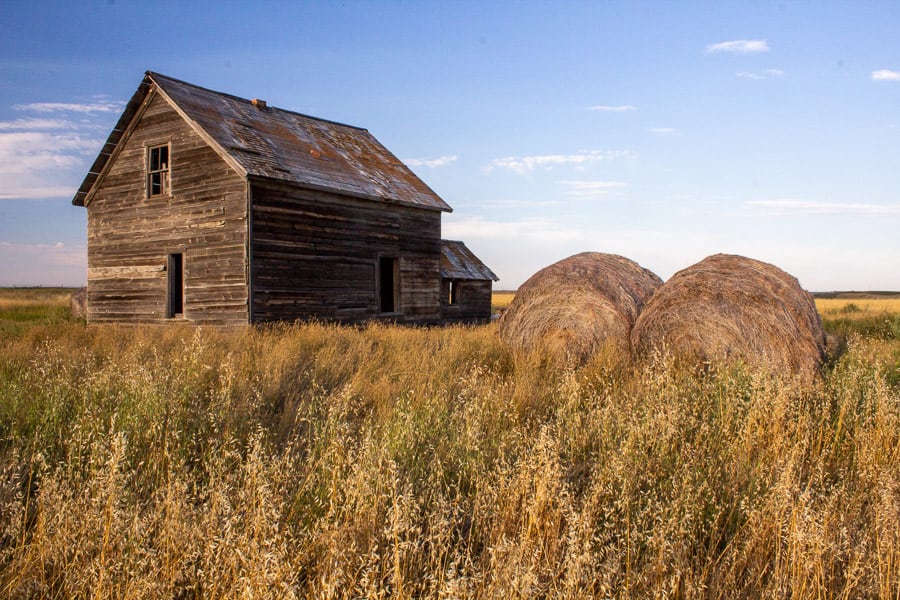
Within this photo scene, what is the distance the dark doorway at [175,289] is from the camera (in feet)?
51.8

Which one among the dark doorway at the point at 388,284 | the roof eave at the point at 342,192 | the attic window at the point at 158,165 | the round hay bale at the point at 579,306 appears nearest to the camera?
the round hay bale at the point at 579,306

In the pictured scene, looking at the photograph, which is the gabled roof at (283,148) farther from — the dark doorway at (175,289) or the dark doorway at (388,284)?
the dark doorway at (175,289)

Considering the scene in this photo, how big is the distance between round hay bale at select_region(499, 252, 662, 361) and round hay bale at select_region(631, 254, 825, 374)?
576mm

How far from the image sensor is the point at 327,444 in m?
4.91

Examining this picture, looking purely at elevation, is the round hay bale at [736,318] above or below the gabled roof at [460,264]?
below

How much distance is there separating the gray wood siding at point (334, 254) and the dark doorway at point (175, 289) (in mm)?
2619

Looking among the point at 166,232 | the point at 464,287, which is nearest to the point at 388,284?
the point at 464,287

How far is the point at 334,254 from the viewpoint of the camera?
16297 mm

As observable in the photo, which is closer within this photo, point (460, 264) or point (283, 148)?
point (283, 148)

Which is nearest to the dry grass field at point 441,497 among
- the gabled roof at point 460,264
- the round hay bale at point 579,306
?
the round hay bale at point 579,306

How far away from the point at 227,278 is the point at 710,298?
10317 millimetres

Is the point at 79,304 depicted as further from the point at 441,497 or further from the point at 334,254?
the point at 441,497

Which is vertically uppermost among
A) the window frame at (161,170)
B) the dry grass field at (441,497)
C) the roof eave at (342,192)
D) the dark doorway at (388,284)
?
the window frame at (161,170)

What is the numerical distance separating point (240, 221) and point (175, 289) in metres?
3.32
